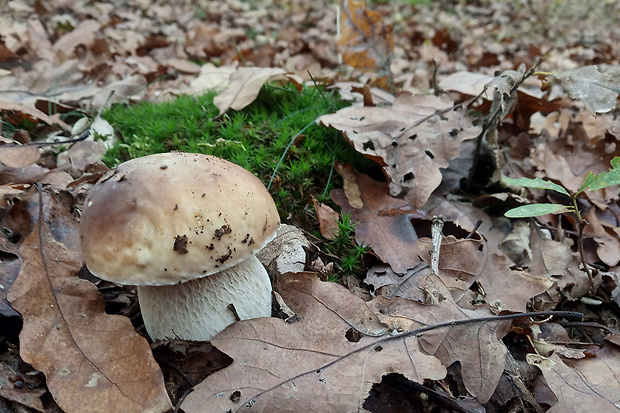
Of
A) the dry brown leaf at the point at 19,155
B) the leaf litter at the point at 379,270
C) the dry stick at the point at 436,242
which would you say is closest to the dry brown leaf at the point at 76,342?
the leaf litter at the point at 379,270

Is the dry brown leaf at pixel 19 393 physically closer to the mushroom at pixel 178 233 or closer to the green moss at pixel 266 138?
the mushroom at pixel 178 233

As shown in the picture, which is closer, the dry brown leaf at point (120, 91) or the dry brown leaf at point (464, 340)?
the dry brown leaf at point (464, 340)

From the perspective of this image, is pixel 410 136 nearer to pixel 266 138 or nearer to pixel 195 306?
pixel 266 138

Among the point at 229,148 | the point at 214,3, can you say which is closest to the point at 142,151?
the point at 229,148

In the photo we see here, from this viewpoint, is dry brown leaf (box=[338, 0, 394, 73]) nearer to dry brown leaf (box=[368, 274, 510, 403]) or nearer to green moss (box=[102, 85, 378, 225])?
green moss (box=[102, 85, 378, 225])

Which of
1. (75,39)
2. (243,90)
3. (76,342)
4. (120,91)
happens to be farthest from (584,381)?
(75,39)

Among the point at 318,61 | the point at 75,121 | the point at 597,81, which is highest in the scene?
the point at 597,81

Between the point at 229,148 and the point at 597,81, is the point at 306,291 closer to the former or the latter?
the point at 229,148

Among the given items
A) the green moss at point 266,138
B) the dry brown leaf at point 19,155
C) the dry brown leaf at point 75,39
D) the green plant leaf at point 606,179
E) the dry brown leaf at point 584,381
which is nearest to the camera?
the dry brown leaf at point 584,381
